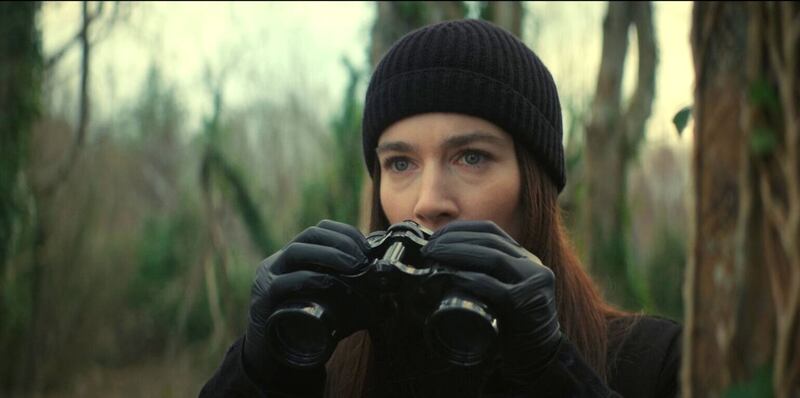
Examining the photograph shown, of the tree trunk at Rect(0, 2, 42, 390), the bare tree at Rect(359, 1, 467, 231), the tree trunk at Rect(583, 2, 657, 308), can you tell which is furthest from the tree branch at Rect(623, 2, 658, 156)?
the tree trunk at Rect(0, 2, 42, 390)

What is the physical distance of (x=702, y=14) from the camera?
3.23ft

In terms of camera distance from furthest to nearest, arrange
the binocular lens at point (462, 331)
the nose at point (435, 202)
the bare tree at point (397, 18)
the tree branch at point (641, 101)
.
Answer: the tree branch at point (641, 101) → the bare tree at point (397, 18) → the nose at point (435, 202) → the binocular lens at point (462, 331)

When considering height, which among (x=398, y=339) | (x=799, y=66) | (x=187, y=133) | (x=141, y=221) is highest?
(x=799, y=66)

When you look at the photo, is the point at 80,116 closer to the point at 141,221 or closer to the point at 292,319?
the point at 141,221

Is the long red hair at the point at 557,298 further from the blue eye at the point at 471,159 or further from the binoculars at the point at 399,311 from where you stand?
the binoculars at the point at 399,311

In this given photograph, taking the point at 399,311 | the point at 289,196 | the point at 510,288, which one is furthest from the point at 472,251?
the point at 289,196

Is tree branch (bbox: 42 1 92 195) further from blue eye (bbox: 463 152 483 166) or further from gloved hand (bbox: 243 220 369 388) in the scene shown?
gloved hand (bbox: 243 220 369 388)

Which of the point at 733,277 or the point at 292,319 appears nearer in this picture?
the point at 733,277

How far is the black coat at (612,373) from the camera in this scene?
5.59ft

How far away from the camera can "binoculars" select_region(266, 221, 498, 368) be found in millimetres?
1682

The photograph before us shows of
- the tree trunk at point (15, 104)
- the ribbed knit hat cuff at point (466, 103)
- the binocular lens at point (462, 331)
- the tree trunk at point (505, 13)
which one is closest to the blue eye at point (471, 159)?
the ribbed knit hat cuff at point (466, 103)

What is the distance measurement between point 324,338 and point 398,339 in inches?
11.9

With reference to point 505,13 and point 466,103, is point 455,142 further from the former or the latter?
point 505,13

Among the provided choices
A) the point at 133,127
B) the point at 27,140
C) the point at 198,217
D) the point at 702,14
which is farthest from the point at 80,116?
the point at 702,14
